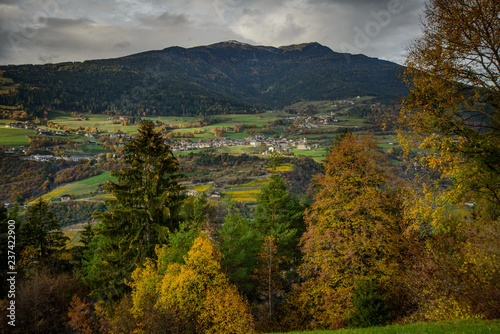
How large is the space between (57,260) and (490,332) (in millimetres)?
37288

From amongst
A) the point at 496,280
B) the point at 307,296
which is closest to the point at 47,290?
the point at 307,296

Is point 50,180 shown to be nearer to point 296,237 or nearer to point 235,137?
point 235,137

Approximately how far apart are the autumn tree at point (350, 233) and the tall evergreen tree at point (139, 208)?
9.96 m

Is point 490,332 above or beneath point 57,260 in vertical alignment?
above

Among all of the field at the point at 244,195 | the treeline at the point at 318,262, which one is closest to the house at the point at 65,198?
the field at the point at 244,195

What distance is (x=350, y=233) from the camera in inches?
566

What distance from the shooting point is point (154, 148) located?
59.5 feet

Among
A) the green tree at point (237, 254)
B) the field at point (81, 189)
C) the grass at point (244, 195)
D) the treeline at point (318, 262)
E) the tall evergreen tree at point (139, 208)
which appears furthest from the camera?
the field at point (81, 189)

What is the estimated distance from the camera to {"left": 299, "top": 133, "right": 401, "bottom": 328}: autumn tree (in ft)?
45.2

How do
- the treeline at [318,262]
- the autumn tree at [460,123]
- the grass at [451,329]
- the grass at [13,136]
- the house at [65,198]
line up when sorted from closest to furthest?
the grass at [451,329] → the autumn tree at [460,123] → the treeline at [318,262] → the house at [65,198] → the grass at [13,136]

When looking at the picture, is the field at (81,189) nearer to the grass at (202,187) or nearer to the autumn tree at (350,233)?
the grass at (202,187)

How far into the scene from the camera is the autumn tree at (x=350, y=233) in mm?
13773

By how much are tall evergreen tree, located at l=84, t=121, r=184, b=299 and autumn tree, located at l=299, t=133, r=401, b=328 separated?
9.96 metres

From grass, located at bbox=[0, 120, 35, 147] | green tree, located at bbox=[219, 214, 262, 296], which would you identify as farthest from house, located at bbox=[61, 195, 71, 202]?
green tree, located at bbox=[219, 214, 262, 296]
